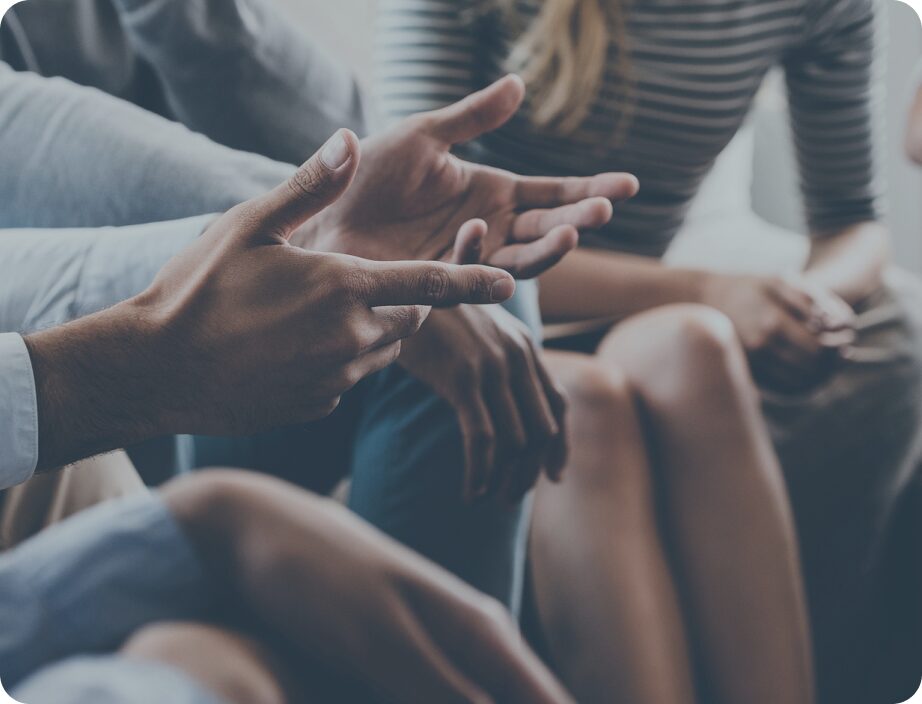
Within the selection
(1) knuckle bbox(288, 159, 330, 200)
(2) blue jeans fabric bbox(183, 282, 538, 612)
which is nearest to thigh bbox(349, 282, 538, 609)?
(2) blue jeans fabric bbox(183, 282, 538, 612)

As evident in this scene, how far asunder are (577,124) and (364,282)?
165mm

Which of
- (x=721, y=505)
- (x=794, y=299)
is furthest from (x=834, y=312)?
(x=721, y=505)

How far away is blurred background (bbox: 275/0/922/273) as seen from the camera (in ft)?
1.45

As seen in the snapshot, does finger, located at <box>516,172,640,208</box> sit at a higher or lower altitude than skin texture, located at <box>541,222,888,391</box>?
higher

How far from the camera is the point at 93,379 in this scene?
0.90 feet

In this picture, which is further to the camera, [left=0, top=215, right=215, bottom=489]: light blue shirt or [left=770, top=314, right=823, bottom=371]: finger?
[left=770, top=314, right=823, bottom=371]: finger

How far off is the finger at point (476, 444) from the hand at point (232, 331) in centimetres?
9

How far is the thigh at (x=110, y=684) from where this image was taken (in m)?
0.29

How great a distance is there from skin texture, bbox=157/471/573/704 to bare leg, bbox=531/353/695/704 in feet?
0.12

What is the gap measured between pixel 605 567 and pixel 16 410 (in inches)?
9.9

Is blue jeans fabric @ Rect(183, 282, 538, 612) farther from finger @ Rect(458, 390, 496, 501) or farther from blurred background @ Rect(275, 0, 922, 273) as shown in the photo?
blurred background @ Rect(275, 0, 922, 273)

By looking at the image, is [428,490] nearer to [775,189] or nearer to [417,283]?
[417,283]

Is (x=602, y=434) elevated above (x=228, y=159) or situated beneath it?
situated beneath

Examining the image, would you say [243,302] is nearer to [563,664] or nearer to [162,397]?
[162,397]
